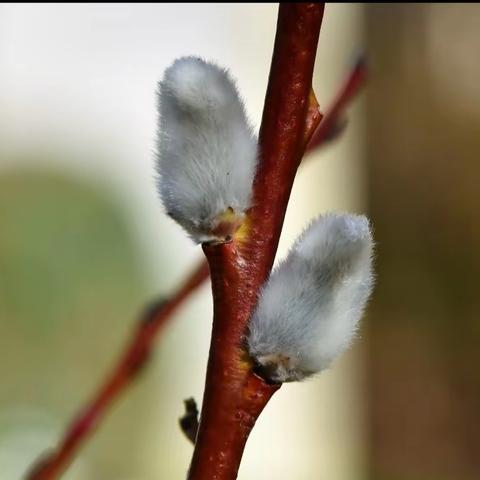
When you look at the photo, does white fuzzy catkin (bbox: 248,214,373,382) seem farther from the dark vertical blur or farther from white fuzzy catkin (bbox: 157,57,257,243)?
the dark vertical blur

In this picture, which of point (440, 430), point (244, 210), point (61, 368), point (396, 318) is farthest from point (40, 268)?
point (244, 210)

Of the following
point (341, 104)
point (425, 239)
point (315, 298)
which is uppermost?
point (425, 239)

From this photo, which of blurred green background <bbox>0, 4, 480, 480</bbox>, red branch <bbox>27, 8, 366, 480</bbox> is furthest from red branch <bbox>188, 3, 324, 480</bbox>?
blurred green background <bbox>0, 4, 480, 480</bbox>

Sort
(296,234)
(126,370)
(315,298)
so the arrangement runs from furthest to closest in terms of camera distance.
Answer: (296,234), (126,370), (315,298)

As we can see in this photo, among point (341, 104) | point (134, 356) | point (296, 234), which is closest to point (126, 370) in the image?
point (134, 356)

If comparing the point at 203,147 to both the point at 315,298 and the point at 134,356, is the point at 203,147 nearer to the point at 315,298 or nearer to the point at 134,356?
the point at 315,298

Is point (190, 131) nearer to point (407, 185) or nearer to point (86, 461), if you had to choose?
point (86, 461)

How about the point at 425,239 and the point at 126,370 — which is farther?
the point at 425,239
